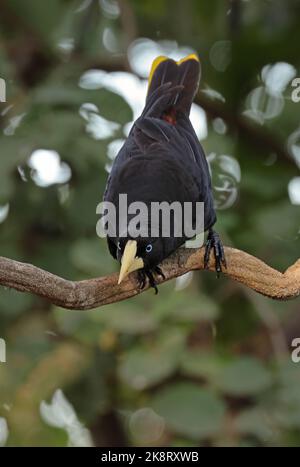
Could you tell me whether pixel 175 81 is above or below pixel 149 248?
above

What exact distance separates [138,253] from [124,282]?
153 mm

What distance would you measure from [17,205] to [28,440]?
1467mm

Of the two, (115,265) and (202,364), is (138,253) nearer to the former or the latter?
(115,265)

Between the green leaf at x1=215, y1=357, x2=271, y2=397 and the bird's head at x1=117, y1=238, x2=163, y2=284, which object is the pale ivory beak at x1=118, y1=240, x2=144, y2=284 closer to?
the bird's head at x1=117, y1=238, x2=163, y2=284

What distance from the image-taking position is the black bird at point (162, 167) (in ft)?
12.8

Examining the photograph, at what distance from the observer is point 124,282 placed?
148 inches

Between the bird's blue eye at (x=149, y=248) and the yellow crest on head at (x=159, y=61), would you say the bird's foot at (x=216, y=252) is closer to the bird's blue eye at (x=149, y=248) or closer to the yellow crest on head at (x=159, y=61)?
the bird's blue eye at (x=149, y=248)

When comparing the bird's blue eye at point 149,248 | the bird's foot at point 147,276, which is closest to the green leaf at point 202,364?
the bird's foot at point 147,276

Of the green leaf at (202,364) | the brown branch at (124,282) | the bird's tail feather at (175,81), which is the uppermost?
the bird's tail feather at (175,81)

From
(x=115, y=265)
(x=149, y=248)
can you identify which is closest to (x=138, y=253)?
(x=149, y=248)

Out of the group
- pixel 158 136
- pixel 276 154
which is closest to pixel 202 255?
pixel 158 136

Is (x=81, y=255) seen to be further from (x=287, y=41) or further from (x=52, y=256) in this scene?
(x=287, y=41)

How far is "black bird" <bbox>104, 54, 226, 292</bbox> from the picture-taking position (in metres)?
3.91

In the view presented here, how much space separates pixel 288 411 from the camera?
487cm
